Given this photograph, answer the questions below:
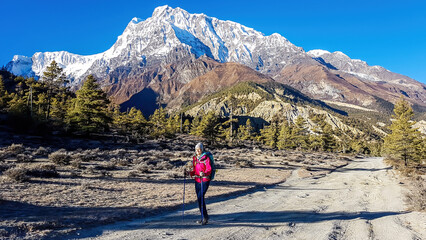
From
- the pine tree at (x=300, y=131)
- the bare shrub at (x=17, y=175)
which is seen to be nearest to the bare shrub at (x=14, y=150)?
the bare shrub at (x=17, y=175)

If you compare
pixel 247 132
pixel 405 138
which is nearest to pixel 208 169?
pixel 405 138

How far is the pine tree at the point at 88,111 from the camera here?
3334 centimetres

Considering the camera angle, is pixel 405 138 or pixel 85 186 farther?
pixel 405 138

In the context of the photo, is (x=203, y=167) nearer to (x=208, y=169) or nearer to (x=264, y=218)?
(x=208, y=169)

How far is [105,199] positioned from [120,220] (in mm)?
2247

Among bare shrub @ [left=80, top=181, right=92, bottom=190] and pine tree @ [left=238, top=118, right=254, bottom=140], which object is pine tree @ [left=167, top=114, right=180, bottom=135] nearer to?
pine tree @ [left=238, top=118, right=254, bottom=140]

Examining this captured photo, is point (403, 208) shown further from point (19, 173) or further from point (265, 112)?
point (265, 112)

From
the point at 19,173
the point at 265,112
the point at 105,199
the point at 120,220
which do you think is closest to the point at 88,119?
the point at 19,173

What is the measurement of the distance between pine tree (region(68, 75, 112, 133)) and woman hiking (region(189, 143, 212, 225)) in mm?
31848

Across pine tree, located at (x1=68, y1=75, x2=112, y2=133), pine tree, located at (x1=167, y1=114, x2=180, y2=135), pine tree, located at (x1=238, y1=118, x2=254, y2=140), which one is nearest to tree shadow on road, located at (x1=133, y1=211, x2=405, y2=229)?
pine tree, located at (x1=68, y1=75, x2=112, y2=133)

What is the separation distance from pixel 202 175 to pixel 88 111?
108ft

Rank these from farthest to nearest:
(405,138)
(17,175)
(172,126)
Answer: (172,126)
(405,138)
(17,175)

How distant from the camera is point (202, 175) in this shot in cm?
634

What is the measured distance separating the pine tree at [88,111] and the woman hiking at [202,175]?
31848 millimetres
